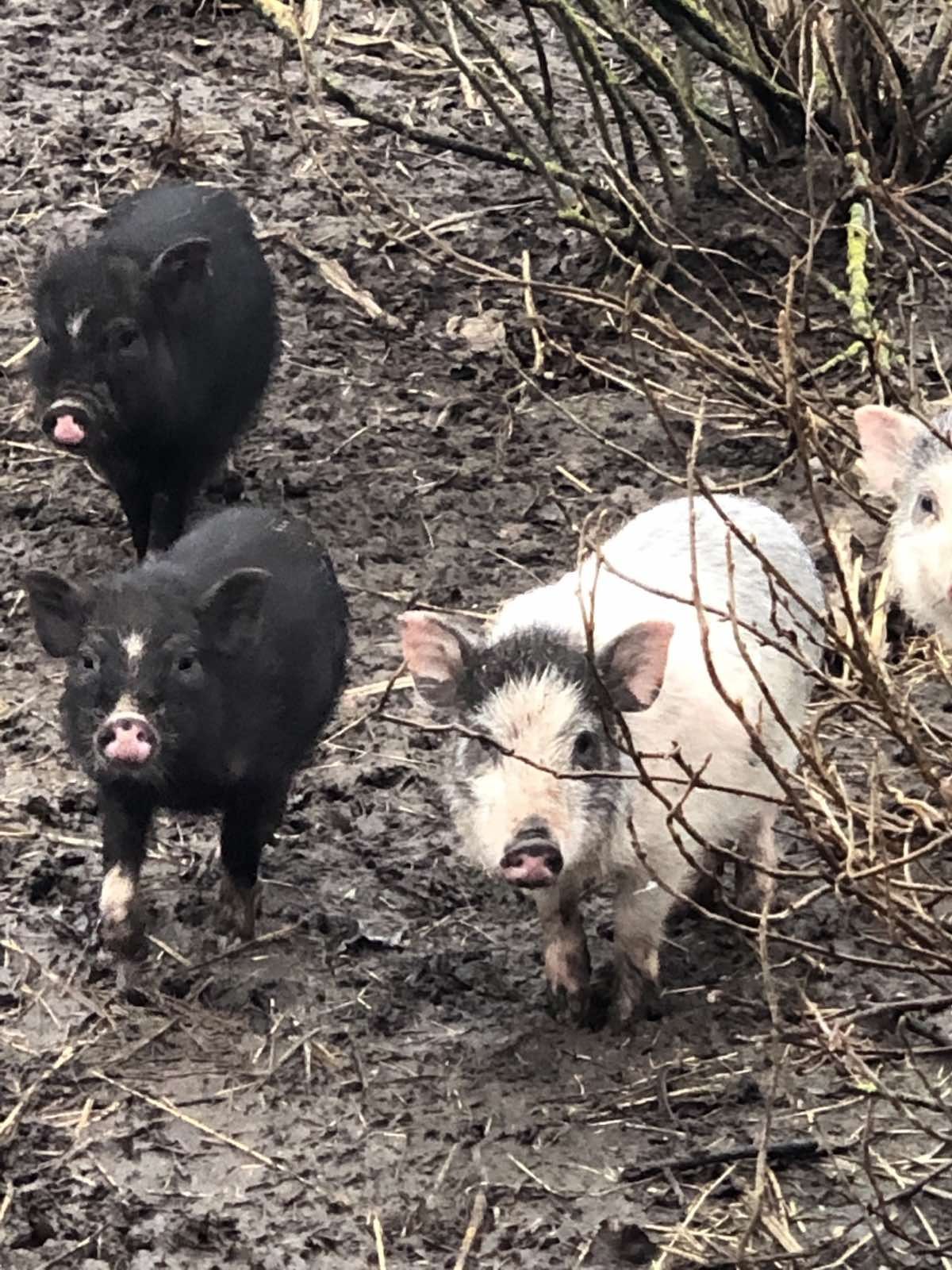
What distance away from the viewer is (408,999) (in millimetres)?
4707

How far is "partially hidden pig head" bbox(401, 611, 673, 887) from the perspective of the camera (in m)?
4.14

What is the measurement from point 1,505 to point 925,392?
270 centimetres

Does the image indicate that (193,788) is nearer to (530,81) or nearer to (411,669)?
(411,669)

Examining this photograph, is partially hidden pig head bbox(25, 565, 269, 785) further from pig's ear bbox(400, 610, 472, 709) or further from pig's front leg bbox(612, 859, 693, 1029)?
pig's front leg bbox(612, 859, 693, 1029)

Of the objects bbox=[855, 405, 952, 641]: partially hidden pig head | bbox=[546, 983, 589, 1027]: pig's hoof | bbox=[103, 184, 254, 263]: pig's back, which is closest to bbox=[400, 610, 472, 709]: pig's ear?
bbox=[546, 983, 589, 1027]: pig's hoof

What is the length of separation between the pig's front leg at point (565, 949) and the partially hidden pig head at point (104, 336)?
212 centimetres

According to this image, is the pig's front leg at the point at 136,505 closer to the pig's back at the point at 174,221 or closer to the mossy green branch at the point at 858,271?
the pig's back at the point at 174,221

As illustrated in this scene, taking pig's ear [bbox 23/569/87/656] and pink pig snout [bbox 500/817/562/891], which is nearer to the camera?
pink pig snout [bbox 500/817/562/891]

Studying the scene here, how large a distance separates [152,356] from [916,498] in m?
2.12

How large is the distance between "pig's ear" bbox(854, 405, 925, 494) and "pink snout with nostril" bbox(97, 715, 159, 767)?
Result: 1802mm

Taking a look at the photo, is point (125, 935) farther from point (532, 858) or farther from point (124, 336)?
point (124, 336)

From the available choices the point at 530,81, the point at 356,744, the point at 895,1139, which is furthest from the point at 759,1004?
the point at 530,81

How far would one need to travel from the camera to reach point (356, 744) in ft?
18.5

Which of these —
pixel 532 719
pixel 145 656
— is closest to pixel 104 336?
pixel 145 656
